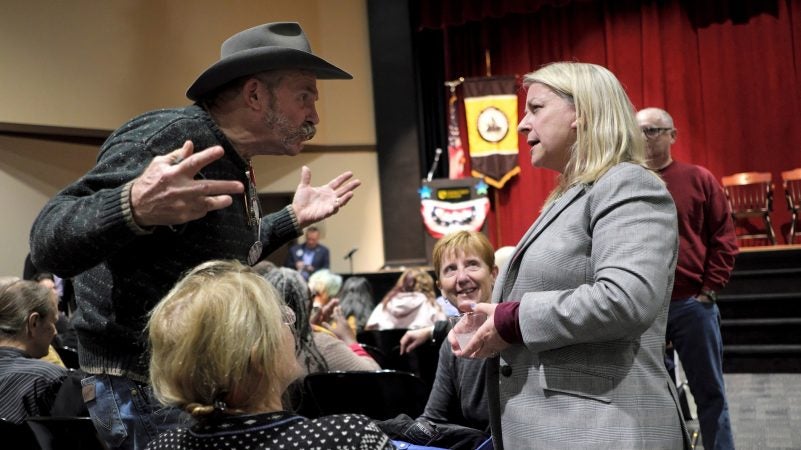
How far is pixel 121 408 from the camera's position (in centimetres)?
173

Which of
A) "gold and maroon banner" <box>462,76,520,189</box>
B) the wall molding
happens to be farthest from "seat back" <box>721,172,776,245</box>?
the wall molding

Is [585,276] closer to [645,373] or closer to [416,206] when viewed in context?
[645,373]

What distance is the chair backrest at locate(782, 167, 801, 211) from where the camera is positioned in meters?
10.1

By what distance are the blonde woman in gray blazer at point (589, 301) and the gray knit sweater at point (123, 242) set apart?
25.2 inches

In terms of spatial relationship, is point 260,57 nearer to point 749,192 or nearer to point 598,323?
point 598,323

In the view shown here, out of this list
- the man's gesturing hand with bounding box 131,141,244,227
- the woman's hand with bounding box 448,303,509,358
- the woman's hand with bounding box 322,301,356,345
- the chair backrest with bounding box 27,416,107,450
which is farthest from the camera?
the woman's hand with bounding box 322,301,356,345

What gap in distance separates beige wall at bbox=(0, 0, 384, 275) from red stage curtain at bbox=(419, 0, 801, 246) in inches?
58.0

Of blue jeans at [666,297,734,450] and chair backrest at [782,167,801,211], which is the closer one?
blue jeans at [666,297,734,450]

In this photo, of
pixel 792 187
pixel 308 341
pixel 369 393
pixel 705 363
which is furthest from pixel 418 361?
pixel 792 187

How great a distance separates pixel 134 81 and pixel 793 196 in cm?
801

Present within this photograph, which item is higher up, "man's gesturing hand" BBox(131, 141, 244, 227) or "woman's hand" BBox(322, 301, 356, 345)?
"man's gesturing hand" BBox(131, 141, 244, 227)

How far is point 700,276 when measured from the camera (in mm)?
3730

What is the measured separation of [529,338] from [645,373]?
27 cm

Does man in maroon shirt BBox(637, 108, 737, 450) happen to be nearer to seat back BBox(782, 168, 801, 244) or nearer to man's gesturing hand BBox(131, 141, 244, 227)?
man's gesturing hand BBox(131, 141, 244, 227)
